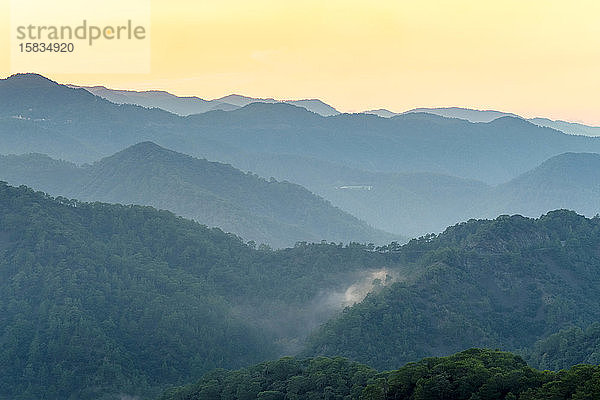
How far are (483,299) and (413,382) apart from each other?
50.2 meters

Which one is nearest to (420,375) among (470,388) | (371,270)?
(470,388)

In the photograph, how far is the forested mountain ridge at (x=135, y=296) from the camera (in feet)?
318

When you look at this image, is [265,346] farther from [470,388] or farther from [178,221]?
[470,388]

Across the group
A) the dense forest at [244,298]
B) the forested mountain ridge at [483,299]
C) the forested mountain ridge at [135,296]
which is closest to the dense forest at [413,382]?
the dense forest at [244,298]

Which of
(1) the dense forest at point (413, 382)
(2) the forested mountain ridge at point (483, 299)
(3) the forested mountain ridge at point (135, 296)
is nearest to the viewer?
(1) the dense forest at point (413, 382)

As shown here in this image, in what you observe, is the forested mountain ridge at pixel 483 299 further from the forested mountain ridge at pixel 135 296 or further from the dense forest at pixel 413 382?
the dense forest at pixel 413 382

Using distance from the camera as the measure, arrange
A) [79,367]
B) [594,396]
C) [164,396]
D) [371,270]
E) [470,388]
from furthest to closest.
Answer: [371,270] < [79,367] < [164,396] < [470,388] < [594,396]

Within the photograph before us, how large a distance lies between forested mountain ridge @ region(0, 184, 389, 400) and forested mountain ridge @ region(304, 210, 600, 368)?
13.2 meters

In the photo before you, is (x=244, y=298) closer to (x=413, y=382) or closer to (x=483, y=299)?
(x=483, y=299)

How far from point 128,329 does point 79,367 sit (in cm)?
960

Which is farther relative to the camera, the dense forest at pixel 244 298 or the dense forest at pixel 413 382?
the dense forest at pixel 244 298

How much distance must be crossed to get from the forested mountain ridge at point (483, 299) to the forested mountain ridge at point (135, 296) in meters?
13.2

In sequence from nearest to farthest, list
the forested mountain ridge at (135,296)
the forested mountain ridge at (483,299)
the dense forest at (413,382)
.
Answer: the dense forest at (413,382) < the forested mountain ridge at (135,296) < the forested mountain ridge at (483,299)

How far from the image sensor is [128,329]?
343ft
